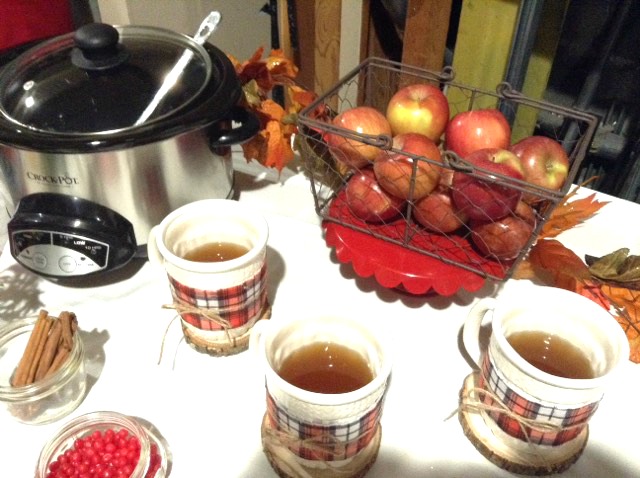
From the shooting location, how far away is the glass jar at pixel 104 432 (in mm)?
458

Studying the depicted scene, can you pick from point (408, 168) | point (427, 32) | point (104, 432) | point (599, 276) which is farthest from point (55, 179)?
point (427, 32)

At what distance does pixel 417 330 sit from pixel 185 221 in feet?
0.93

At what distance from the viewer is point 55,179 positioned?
0.58 m

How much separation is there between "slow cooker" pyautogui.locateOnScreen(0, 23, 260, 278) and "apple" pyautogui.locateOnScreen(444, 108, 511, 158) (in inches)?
9.6

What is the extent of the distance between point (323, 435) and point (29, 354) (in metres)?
0.29

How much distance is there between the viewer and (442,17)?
1.16 meters

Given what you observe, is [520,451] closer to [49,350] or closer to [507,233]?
[507,233]

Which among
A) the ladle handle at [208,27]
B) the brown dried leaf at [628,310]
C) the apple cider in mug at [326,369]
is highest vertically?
the ladle handle at [208,27]

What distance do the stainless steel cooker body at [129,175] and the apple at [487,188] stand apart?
11.3 inches

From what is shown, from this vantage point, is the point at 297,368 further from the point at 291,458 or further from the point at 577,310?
the point at 577,310

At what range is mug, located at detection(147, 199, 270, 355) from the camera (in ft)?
1.67

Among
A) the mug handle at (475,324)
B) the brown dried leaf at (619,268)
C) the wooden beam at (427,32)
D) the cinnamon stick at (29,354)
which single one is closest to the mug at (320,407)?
A: the mug handle at (475,324)

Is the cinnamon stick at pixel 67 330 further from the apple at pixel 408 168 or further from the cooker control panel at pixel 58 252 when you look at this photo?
the apple at pixel 408 168

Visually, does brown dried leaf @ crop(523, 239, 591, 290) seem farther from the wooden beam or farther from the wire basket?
the wooden beam
